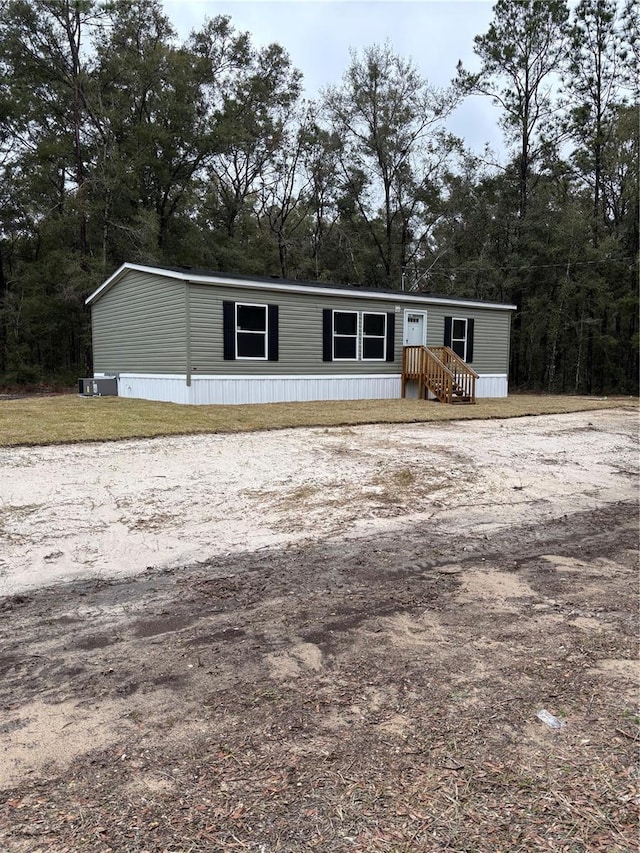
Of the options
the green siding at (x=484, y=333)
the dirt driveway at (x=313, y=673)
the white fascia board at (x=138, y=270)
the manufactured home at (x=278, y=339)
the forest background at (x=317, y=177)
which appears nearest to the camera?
the dirt driveway at (x=313, y=673)

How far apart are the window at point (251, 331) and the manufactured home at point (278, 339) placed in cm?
2

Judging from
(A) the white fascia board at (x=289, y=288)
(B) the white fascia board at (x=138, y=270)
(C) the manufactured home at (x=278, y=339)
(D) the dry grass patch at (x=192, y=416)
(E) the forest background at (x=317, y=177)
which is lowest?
(D) the dry grass patch at (x=192, y=416)

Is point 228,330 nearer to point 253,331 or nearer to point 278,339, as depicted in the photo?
point 253,331

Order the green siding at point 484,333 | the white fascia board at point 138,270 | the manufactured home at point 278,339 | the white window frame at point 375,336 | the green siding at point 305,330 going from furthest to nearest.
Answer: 1. the green siding at point 484,333
2. the white window frame at point 375,336
3. the manufactured home at point 278,339
4. the green siding at point 305,330
5. the white fascia board at point 138,270

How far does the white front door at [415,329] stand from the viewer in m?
15.6

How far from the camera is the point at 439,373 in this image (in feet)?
47.7

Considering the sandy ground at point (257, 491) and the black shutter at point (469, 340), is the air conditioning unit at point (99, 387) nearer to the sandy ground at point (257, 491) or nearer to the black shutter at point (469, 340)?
the sandy ground at point (257, 491)

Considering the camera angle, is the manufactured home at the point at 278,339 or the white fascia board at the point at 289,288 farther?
the manufactured home at the point at 278,339

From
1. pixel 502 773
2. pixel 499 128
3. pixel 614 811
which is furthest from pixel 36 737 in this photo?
pixel 499 128

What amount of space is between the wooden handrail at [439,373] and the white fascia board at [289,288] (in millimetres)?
1413

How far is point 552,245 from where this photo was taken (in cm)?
2333

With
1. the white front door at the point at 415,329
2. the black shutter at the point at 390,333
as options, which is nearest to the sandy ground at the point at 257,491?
the black shutter at the point at 390,333

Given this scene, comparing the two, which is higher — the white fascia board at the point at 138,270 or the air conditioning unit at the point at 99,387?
the white fascia board at the point at 138,270

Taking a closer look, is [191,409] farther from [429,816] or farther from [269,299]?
[429,816]
